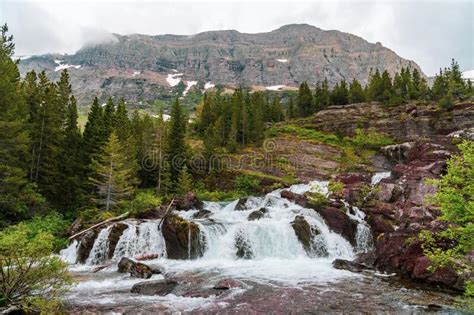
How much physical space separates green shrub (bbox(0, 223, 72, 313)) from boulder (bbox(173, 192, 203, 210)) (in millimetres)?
A: 27932

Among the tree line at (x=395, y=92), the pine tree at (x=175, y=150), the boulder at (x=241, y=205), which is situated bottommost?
the boulder at (x=241, y=205)

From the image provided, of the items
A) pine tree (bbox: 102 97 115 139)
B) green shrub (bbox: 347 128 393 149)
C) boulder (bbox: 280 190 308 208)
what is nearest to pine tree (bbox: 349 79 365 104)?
green shrub (bbox: 347 128 393 149)

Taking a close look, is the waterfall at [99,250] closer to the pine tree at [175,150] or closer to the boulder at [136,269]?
the boulder at [136,269]

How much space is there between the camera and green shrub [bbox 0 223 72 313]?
39.1 feet

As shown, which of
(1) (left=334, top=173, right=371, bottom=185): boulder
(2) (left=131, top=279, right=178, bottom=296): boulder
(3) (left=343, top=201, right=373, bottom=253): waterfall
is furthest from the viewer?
(1) (left=334, top=173, right=371, bottom=185): boulder

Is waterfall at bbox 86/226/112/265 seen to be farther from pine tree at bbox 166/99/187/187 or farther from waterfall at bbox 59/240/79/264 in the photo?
pine tree at bbox 166/99/187/187

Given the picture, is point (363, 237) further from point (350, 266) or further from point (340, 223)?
point (350, 266)

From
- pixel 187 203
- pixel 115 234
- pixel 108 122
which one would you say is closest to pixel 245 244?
pixel 115 234

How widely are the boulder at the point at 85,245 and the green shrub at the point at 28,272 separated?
52.8 ft

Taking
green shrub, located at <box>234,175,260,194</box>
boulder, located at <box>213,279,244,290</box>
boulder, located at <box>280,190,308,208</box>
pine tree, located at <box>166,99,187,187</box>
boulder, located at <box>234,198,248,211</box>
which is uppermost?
pine tree, located at <box>166,99,187,187</box>

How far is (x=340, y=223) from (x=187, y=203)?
1756 centimetres

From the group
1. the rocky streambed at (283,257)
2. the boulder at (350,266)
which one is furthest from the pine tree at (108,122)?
the boulder at (350,266)

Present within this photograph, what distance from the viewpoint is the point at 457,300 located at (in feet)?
56.1

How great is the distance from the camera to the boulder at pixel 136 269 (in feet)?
71.8
